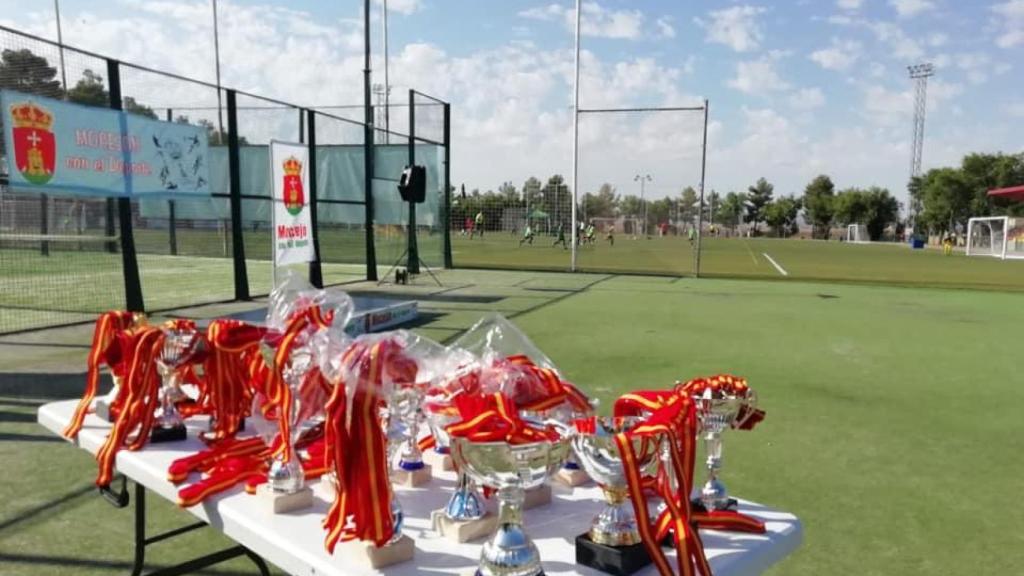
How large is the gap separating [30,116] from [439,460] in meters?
7.11

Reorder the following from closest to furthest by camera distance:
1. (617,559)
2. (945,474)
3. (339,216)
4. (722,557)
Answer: (617,559)
(722,557)
(945,474)
(339,216)

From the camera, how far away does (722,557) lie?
4.64 feet

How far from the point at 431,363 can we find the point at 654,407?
0.48 metres

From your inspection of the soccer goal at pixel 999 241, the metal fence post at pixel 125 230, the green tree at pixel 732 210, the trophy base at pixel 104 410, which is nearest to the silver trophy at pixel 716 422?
the trophy base at pixel 104 410

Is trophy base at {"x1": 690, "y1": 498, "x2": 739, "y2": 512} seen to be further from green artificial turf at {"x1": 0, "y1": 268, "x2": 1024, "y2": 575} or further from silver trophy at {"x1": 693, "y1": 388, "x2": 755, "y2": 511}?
green artificial turf at {"x1": 0, "y1": 268, "x2": 1024, "y2": 575}

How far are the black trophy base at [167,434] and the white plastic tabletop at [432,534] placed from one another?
15 centimetres

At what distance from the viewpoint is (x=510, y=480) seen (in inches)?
49.1

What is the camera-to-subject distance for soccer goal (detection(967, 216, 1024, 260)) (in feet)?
108

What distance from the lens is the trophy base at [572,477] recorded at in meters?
1.77

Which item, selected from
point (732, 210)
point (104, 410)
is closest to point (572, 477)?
point (104, 410)

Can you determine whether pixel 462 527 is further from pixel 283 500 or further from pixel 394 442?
pixel 283 500

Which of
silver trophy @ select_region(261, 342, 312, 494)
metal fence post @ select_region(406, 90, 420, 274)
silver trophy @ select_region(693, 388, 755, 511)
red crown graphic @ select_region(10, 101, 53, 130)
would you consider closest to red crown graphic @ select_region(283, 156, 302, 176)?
red crown graphic @ select_region(10, 101, 53, 130)

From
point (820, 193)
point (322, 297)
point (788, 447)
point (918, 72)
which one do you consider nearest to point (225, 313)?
point (788, 447)

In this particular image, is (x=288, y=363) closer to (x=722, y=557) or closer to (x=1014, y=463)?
(x=722, y=557)
